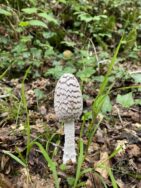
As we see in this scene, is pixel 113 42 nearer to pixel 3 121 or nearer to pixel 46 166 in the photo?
pixel 3 121

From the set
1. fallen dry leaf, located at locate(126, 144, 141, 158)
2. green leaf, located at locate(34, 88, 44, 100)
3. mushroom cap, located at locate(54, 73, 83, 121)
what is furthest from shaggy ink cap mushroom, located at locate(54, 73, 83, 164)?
green leaf, located at locate(34, 88, 44, 100)

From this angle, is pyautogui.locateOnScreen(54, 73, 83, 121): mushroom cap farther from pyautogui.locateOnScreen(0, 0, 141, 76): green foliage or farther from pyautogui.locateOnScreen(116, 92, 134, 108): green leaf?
pyautogui.locateOnScreen(0, 0, 141, 76): green foliage

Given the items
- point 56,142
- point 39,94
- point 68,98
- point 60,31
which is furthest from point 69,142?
point 60,31

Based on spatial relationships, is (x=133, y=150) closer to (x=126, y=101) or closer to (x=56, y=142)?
(x=126, y=101)

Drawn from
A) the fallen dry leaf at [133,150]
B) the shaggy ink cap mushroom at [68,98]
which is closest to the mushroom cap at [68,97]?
the shaggy ink cap mushroom at [68,98]

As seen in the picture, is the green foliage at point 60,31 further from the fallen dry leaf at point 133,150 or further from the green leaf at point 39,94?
the fallen dry leaf at point 133,150

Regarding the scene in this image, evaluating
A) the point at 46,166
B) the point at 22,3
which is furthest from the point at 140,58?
the point at 46,166
